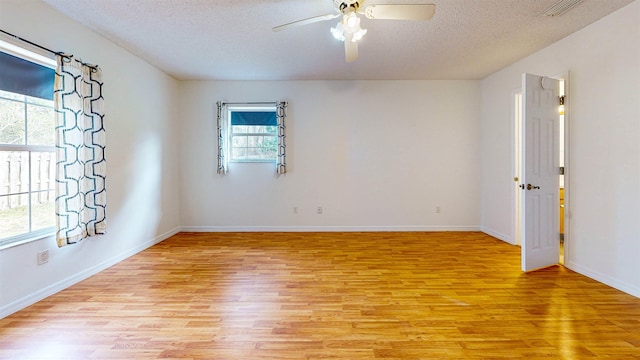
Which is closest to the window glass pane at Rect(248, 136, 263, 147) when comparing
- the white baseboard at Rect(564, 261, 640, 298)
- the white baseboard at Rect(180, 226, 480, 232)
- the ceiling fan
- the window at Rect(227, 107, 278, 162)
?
the window at Rect(227, 107, 278, 162)

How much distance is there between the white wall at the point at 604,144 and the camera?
8.47 ft

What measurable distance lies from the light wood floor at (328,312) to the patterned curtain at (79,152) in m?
0.61

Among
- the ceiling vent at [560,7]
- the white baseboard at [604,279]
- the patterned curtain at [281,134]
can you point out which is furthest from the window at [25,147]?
the white baseboard at [604,279]

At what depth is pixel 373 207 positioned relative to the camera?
16.7 ft

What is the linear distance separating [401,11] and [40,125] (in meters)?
3.21

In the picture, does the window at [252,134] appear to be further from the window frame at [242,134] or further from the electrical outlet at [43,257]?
the electrical outlet at [43,257]

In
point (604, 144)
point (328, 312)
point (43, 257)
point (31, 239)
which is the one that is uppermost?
point (604, 144)

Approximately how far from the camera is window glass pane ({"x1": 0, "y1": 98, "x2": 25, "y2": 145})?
7.58 feet

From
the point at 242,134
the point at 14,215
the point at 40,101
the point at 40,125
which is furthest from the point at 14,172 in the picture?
the point at 242,134

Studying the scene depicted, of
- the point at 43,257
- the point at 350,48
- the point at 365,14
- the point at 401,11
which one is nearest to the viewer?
the point at 401,11

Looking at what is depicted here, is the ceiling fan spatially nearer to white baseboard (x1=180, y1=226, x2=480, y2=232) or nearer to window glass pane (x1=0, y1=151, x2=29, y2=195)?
window glass pane (x1=0, y1=151, x2=29, y2=195)

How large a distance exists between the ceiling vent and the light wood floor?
2.52 meters

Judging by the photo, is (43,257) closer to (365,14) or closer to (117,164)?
(117,164)

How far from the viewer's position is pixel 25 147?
97.5 inches
